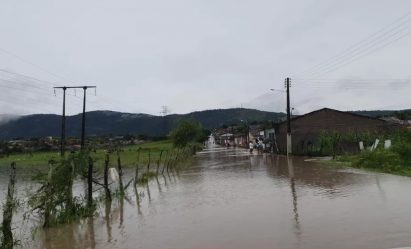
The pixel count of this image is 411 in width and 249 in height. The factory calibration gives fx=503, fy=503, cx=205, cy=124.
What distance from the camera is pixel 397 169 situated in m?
26.4

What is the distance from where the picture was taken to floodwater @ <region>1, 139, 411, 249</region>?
10.9 meters

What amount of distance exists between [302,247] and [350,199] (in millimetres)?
6962

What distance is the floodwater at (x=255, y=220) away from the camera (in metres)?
10.9

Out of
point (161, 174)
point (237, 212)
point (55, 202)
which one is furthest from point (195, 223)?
point (161, 174)

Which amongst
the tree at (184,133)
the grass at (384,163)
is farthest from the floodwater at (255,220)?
the tree at (184,133)

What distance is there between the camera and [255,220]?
13.6 meters

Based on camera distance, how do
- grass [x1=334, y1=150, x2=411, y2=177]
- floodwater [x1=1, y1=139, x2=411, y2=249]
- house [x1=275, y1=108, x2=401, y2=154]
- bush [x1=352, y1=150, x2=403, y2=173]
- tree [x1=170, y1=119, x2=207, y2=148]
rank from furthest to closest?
tree [x1=170, y1=119, x2=207, y2=148]
house [x1=275, y1=108, x2=401, y2=154]
bush [x1=352, y1=150, x2=403, y2=173]
grass [x1=334, y1=150, x2=411, y2=177]
floodwater [x1=1, y1=139, x2=411, y2=249]

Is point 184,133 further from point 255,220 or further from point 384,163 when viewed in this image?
point 255,220

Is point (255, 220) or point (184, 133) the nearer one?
point (255, 220)

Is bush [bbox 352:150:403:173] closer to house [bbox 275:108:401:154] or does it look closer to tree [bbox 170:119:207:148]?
house [bbox 275:108:401:154]

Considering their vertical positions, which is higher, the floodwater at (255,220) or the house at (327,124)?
the house at (327,124)

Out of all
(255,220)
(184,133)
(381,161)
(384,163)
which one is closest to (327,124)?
(381,161)

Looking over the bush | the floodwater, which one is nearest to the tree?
the bush

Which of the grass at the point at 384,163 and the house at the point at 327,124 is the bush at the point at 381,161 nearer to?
the grass at the point at 384,163
